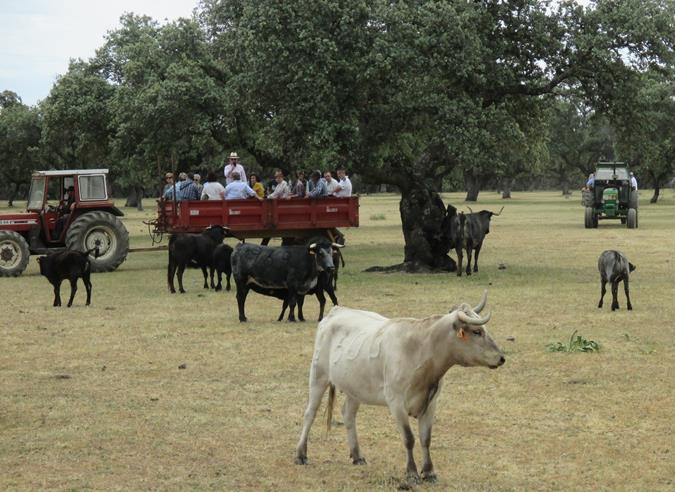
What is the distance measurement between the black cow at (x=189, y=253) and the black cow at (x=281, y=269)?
4315 mm

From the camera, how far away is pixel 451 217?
72.3 feet

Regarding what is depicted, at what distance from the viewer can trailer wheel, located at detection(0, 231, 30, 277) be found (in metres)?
22.7

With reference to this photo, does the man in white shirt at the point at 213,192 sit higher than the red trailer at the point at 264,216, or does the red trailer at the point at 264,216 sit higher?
the man in white shirt at the point at 213,192

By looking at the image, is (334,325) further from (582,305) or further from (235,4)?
(235,4)

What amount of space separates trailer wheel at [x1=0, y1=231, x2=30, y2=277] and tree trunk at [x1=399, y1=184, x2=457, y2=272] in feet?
27.7

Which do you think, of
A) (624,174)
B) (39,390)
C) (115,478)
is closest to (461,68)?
(39,390)

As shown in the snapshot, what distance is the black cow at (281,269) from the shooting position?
14.8 meters

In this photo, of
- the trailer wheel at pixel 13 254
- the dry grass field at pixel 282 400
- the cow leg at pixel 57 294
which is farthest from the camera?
the trailer wheel at pixel 13 254

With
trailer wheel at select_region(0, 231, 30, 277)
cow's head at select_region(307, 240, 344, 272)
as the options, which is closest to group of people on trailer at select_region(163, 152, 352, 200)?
trailer wheel at select_region(0, 231, 30, 277)

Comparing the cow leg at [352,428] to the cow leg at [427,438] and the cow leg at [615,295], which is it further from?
the cow leg at [615,295]

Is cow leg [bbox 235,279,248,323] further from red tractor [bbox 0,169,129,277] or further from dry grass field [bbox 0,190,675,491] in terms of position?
red tractor [bbox 0,169,129,277]

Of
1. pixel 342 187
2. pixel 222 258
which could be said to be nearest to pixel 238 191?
pixel 342 187

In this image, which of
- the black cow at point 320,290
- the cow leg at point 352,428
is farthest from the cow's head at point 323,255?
the cow leg at point 352,428

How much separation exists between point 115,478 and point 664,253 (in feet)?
69.2
